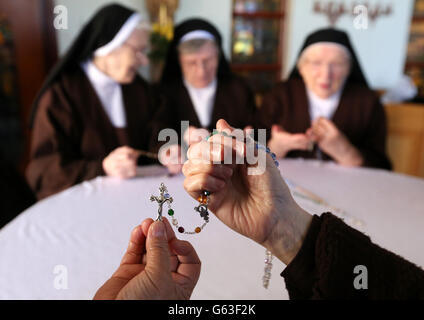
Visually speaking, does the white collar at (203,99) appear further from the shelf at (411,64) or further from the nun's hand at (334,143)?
the shelf at (411,64)

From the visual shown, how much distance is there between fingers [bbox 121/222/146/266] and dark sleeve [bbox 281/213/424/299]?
8.3 inches

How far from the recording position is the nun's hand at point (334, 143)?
129cm

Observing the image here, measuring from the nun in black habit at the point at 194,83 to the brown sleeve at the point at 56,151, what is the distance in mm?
356

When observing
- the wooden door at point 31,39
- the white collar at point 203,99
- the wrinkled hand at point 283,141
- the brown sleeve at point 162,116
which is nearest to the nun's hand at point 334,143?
the wrinkled hand at point 283,141

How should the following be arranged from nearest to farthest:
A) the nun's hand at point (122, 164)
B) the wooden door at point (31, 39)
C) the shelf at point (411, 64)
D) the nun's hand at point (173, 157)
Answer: the nun's hand at point (173, 157) → the nun's hand at point (122, 164) → the wooden door at point (31, 39) → the shelf at point (411, 64)

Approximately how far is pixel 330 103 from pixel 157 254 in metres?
1.40

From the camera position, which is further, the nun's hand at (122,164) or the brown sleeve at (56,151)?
the brown sleeve at (56,151)

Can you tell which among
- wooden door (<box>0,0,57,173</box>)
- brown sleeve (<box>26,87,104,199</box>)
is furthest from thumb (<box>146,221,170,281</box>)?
wooden door (<box>0,0,57,173</box>)

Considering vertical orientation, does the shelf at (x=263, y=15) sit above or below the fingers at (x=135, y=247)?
above

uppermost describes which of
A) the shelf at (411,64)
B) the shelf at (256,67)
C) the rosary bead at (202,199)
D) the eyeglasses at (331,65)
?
the shelf at (411,64)

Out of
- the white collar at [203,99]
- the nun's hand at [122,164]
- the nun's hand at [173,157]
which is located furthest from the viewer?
the white collar at [203,99]

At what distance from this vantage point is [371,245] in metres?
0.50

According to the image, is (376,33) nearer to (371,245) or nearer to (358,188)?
(358,188)

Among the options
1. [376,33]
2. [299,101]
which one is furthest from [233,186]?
[376,33]
